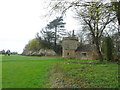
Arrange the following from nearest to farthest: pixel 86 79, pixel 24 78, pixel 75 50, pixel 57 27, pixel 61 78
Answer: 1. pixel 86 79
2. pixel 61 78
3. pixel 24 78
4. pixel 75 50
5. pixel 57 27

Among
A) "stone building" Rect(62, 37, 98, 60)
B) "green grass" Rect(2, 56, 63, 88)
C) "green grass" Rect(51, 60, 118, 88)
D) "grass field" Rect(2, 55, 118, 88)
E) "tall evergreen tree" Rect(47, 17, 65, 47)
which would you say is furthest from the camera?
"tall evergreen tree" Rect(47, 17, 65, 47)

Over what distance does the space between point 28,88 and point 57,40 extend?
119 feet

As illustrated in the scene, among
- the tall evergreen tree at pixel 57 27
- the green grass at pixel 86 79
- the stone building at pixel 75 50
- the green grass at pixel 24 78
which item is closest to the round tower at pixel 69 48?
the stone building at pixel 75 50

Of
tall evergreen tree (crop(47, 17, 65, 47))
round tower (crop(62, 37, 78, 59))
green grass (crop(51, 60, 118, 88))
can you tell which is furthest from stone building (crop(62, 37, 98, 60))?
green grass (crop(51, 60, 118, 88))

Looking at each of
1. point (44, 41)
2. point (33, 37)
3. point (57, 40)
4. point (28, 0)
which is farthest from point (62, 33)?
point (28, 0)

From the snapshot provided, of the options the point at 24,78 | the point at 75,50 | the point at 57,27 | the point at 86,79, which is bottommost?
the point at 24,78

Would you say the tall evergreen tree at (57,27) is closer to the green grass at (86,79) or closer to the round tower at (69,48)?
the round tower at (69,48)

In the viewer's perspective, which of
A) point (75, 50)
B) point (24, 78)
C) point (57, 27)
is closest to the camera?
point (24, 78)

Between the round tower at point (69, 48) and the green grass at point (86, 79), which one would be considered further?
the round tower at point (69, 48)

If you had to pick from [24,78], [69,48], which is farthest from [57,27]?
[24,78]

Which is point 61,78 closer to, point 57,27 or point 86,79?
point 86,79

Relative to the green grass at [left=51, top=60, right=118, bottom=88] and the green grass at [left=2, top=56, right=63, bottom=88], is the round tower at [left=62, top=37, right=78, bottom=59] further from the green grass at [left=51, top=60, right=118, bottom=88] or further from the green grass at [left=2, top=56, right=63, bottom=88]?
the green grass at [left=51, top=60, right=118, bottom=88]

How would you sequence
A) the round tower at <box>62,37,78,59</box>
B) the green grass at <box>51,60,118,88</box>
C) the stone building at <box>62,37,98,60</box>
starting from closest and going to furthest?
1. the green grass at <box>51,60,118,88</box>
2. the stone building at <box>62,37,98,60</box>
3. the round tower at <box>62,37,78,59</box>

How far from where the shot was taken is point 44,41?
129ft
